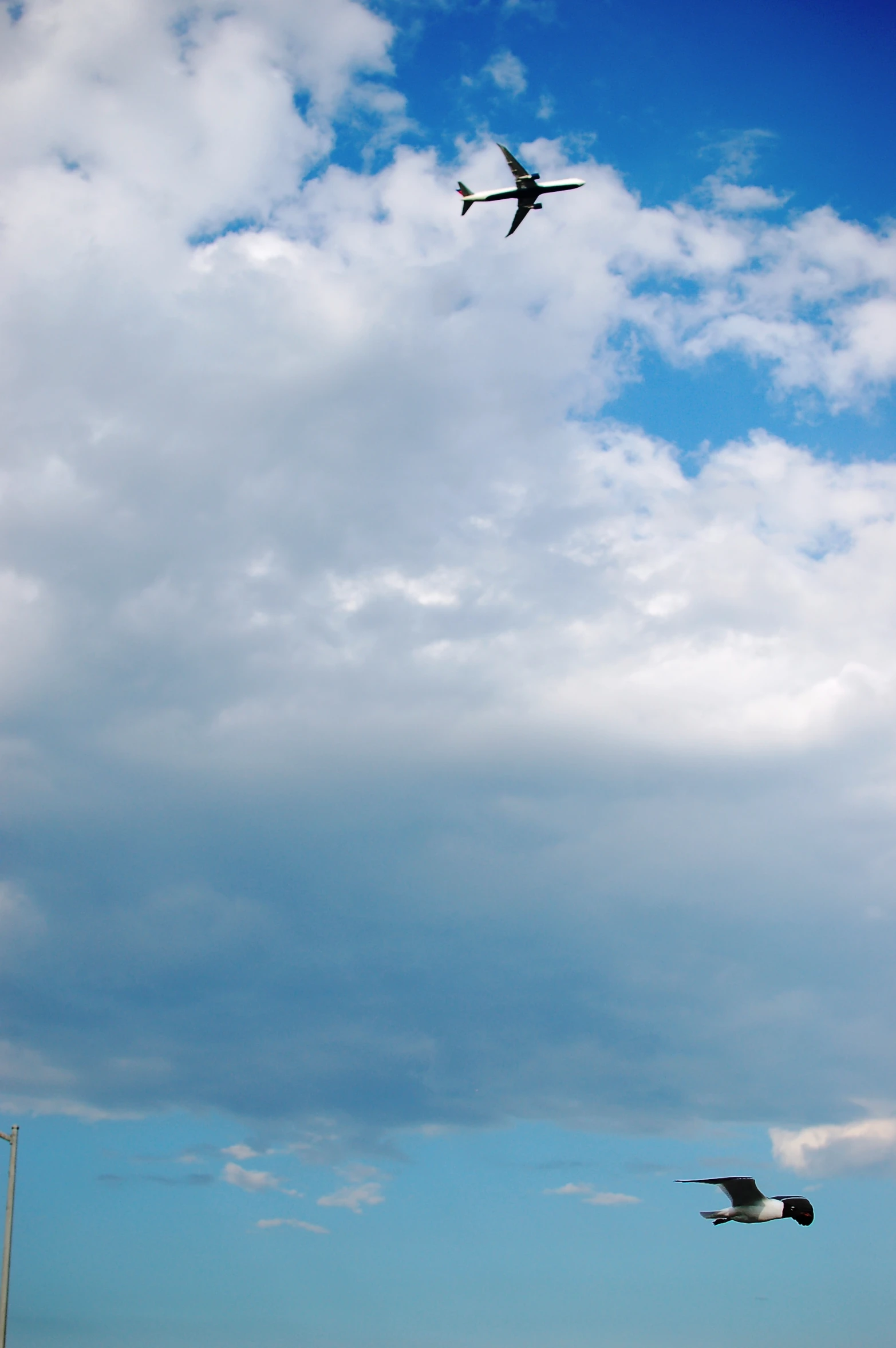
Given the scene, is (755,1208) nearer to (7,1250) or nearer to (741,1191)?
(741,1191)

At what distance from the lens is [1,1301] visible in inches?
2672

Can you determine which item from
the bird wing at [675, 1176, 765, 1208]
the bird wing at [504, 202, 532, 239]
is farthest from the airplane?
the bird wing at [675, 1176, 765, 1208]

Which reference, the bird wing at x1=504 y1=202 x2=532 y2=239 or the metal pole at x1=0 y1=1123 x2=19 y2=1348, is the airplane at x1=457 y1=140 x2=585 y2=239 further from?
the metal pole at x1=0 y1=1123 x2=19 y2=1348

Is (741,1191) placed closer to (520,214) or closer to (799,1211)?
(799,1211)

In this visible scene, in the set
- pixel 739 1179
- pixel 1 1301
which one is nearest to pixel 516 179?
pixel 739 1179

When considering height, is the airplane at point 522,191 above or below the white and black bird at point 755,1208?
above

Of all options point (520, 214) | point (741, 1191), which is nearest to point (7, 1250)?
point (741, 1191)

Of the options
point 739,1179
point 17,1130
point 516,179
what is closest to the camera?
point 739,1179

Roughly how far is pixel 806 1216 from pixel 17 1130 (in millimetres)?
43855

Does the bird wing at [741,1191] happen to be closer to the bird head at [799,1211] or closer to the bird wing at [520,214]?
the bird head at [799,1211]

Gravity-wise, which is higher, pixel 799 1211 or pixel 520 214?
pixel 520 214

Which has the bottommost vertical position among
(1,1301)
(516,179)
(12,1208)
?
(1,1301)

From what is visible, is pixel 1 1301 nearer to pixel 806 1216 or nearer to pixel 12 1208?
pixel 12 1208

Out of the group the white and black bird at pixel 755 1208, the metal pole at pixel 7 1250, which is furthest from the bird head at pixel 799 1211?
the metal pole at pixel 7 1250
